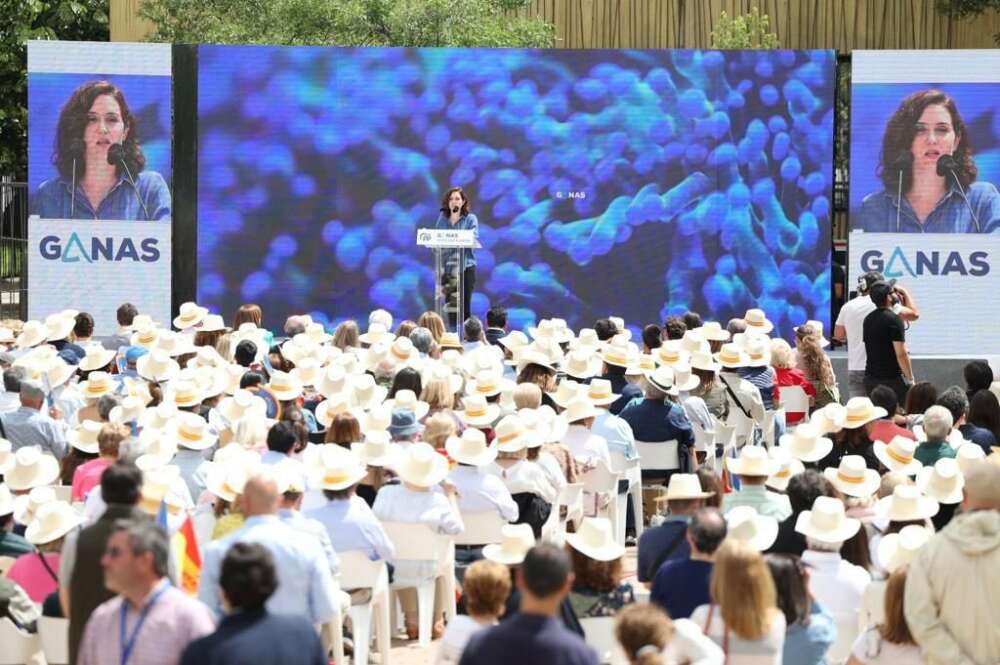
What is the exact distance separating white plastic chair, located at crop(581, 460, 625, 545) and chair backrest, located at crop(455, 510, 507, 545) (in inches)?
55.3

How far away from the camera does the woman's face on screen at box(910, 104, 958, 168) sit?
18.5m

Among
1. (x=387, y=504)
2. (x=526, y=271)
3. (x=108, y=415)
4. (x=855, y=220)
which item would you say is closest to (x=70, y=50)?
(x=526, y=271)

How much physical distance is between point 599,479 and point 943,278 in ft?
30.8

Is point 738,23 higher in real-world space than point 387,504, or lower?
higher

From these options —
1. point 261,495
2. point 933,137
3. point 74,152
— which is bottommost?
point 261,495

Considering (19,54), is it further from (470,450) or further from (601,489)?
(470,450)

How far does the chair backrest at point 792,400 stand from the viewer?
12.2 metres

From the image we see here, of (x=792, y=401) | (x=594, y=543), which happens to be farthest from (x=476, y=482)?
(x=792, y=401)

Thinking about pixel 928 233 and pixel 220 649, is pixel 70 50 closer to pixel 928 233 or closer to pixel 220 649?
pixel 928 233

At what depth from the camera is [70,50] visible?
1847cm

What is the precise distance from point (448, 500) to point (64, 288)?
36.1 feet

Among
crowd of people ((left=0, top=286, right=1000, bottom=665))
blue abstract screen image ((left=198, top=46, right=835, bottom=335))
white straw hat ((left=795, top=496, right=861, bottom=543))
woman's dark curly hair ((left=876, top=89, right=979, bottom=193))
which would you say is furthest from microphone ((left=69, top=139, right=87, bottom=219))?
white straw hat ((left=795, top=496, right=861, bottom=543))

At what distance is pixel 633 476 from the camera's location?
10.4 meters

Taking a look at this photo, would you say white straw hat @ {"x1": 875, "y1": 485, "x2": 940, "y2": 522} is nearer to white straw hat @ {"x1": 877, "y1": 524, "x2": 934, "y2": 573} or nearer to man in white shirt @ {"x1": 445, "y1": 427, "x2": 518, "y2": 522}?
white straw hat @ {"x1": 877, "y1": 524, "x2": 934, "y2": 573}
